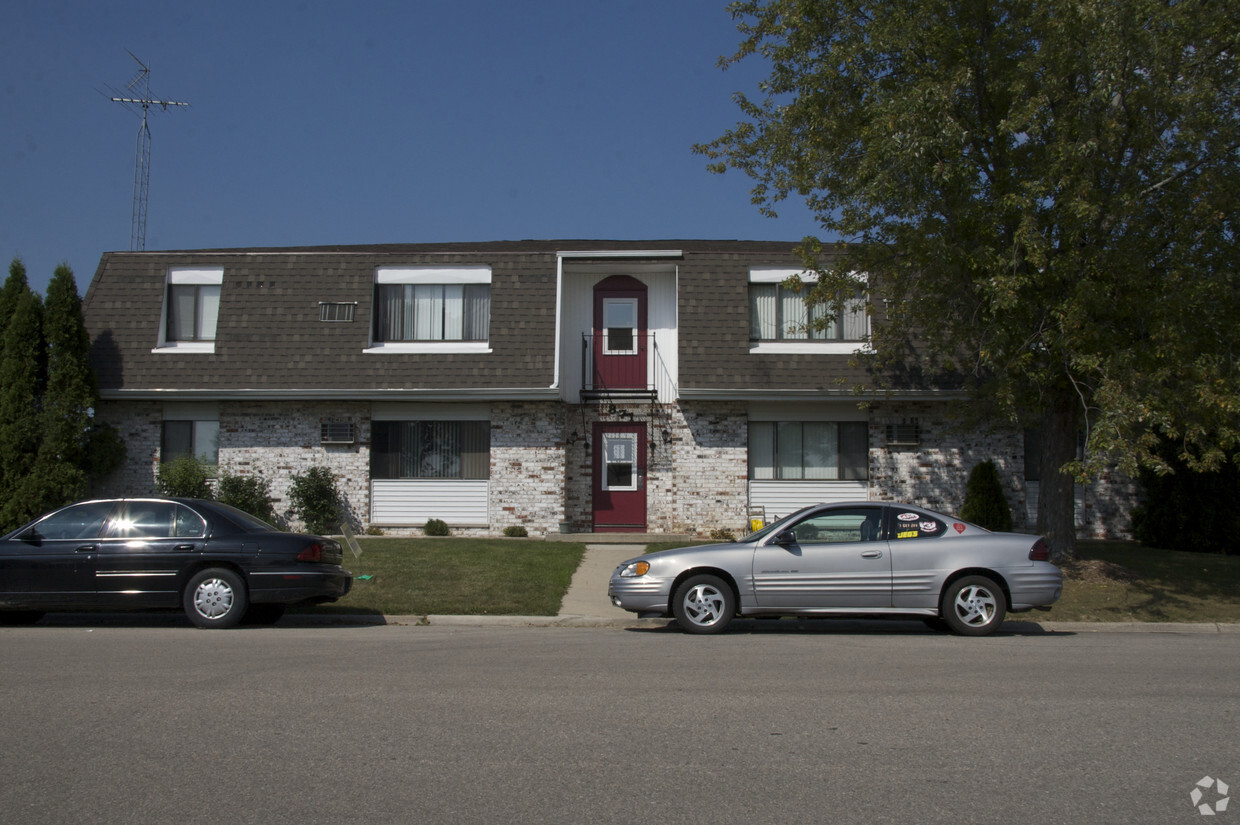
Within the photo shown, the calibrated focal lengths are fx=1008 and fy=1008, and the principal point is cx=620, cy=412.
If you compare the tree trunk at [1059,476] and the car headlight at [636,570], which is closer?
the car headlight at [636,570]

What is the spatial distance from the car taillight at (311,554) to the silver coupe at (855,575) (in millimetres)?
3354

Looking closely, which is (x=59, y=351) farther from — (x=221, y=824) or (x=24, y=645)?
(x=221, y=824)

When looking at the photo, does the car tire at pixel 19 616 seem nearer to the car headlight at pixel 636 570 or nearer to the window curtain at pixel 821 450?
the car headlight at pixel 636 570

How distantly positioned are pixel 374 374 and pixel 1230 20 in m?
14.9

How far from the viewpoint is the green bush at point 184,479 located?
62.6ft

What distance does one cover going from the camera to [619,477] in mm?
20781

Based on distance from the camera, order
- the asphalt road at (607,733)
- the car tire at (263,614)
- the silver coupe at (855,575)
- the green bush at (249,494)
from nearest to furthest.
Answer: the asphalt road at (607,733) → the silver coupe at (855,575) → the car tire at (263,614) → the green bush at (249,494)

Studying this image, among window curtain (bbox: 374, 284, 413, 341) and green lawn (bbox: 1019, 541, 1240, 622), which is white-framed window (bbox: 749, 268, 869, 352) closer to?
green lawn (bbox: 1019, 541, 1240, 622)

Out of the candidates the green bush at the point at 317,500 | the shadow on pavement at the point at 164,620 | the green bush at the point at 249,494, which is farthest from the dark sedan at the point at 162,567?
the green bush at the point at 317,500

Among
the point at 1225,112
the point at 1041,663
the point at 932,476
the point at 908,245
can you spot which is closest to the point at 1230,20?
the point at 1225,112

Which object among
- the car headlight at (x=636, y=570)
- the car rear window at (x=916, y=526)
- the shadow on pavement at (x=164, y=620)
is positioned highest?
the car rear window at (x=916, y=526)

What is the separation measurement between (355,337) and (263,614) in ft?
30.1

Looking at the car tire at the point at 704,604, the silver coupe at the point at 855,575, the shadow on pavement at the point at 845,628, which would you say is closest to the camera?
the silver coupe at the point at 855,575

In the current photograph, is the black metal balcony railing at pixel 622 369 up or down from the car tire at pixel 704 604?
up
